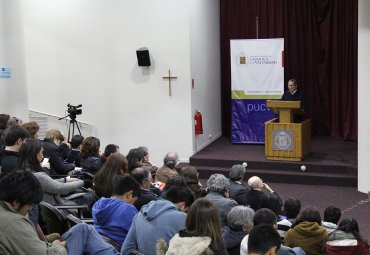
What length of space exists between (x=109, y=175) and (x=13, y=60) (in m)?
4.97

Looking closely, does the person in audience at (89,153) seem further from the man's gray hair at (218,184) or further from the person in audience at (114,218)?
the person in audience at (114,218)

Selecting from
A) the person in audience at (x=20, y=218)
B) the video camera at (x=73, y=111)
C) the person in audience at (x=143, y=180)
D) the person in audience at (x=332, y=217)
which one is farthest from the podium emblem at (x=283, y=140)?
the person in audience at (x=20, y=218)

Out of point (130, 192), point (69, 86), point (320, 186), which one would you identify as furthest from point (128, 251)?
point (69, 86)

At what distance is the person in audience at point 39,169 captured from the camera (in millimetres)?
4957

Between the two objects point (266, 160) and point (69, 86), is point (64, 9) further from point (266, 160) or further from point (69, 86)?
point (266, 160)

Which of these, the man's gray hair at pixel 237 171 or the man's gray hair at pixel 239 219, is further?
the man's gray hair at pixel 237 171

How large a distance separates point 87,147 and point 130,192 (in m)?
2.34

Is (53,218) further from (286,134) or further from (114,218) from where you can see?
(286,134)

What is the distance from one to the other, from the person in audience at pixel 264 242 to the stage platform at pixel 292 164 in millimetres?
5473

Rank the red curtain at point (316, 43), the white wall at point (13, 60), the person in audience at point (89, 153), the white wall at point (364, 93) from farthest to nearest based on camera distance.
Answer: the red curtain at point (316, 43) → the white wall at point (13, 60) → the white wall at point (364, 93) → the person in audience at point (89, 153)

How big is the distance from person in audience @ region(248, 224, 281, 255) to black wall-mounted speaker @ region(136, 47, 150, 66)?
6540 millimetres

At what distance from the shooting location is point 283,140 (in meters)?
8.65

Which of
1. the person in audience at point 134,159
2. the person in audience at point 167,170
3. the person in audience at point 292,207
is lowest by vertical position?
the person in audience at point 292,207

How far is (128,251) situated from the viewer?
12.9 feet
